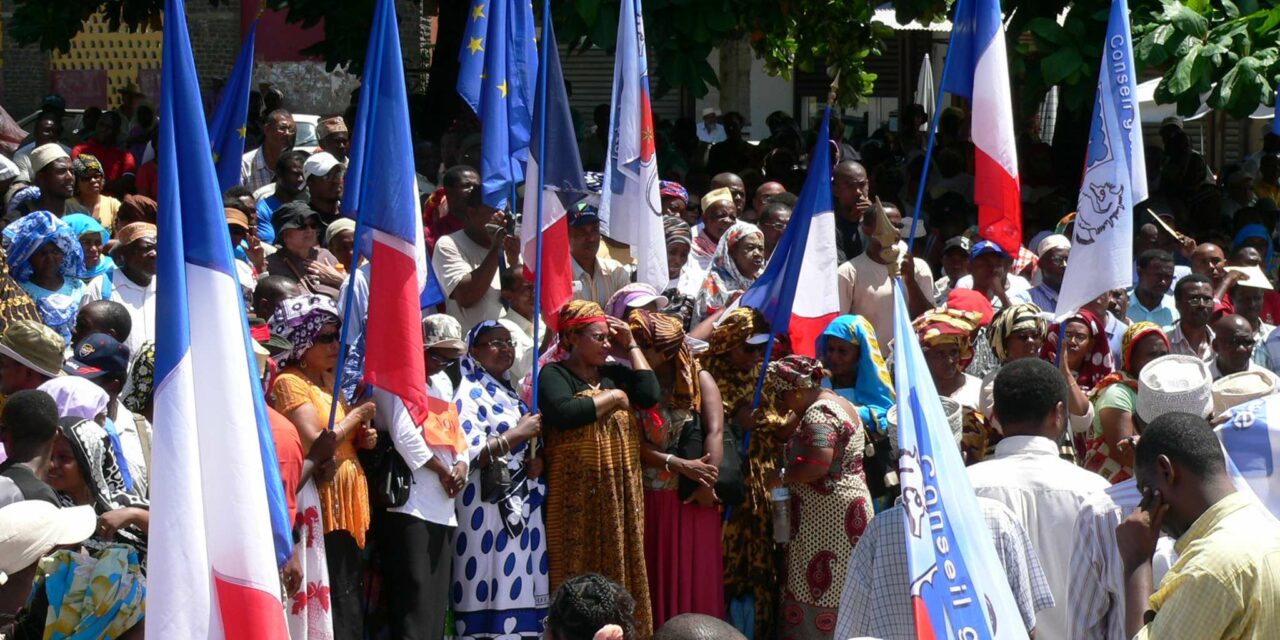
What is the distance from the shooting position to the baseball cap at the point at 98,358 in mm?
6109

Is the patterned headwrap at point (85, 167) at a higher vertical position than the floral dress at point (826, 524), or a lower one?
higher

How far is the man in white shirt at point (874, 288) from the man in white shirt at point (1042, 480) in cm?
338

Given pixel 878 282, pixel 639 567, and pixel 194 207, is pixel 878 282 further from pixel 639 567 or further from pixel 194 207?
pixel 194 207

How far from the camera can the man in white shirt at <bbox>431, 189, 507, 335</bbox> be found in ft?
25.3

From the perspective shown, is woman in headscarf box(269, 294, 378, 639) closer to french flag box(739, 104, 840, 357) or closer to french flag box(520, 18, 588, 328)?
french flag box(520, 18, 588, 328)

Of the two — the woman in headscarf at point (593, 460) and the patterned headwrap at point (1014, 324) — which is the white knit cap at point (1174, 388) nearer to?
the patterned headwrap at point (1014, 324)

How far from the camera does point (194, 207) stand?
14.9 feet

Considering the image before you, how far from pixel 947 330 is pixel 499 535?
6.52 ft

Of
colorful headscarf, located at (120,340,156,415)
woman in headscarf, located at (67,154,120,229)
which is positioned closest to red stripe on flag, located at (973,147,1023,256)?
colorful headscarf, located at (120,340,156,415)

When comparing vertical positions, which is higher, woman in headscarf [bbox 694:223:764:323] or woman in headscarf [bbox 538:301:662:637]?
woman in headscarf [bbox 694:223:764:323]

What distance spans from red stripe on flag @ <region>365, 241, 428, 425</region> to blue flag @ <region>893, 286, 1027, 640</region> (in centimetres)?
191

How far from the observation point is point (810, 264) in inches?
303

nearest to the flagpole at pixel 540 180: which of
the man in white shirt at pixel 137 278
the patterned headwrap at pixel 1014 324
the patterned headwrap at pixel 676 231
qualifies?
the patterned headwrap at pixel 676 231

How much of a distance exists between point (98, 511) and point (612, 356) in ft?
7.84
